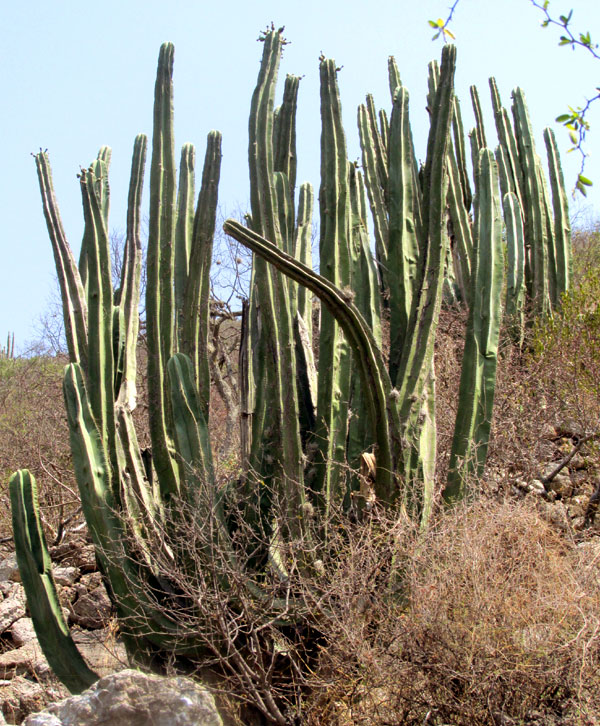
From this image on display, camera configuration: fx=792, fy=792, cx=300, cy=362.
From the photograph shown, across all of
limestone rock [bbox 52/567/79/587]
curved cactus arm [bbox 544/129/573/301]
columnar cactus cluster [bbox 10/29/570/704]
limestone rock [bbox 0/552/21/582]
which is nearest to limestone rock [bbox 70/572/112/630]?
limestone rock [bbox 52/567/79/587]

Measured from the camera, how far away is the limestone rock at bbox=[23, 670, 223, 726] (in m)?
3.62

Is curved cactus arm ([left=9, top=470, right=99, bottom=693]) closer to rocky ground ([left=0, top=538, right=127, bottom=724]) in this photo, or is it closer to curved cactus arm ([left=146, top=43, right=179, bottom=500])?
rocky ground ([left=0, top=538, right=127, bottom=724])

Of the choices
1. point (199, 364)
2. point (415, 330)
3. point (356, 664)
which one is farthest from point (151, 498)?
point (415, 330)

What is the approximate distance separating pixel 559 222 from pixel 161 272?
698 cm

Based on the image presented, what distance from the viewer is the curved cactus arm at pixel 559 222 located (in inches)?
394

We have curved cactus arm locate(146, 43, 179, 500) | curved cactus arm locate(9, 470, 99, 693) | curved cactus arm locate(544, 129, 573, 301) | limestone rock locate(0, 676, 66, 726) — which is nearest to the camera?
curved cactus arm locate(9, 470, 99, 693)

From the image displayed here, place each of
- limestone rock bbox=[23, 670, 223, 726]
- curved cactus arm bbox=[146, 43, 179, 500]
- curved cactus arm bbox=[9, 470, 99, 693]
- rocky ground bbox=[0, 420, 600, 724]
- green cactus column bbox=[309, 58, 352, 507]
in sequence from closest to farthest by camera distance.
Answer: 1. limestone rock bbox=[23, 670, 223, 726]
2. curved cactus arm bbox=[9, 470, 99, 693]
3. green cactus column bbox=[309, 58, 352, 507]
4. curved cactus arm bbox=[146, 43, 179, 500]
5. rocky ground bbox=[0, 420, 600, 724]

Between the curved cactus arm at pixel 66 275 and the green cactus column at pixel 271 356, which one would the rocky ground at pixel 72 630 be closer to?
the green cactus column at pixel 271 356

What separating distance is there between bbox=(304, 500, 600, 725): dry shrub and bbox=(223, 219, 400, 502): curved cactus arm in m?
0.40

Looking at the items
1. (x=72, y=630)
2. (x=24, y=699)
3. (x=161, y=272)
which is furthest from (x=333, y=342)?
(x=72, y=630)

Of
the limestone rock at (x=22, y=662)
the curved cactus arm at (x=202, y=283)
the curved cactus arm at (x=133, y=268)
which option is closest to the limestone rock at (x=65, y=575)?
the limestone rock at (x=22, y=662)

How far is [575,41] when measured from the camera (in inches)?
97.5

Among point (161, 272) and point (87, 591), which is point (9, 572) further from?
point (161, 272)

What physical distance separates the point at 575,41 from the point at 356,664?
3176 millimetres
